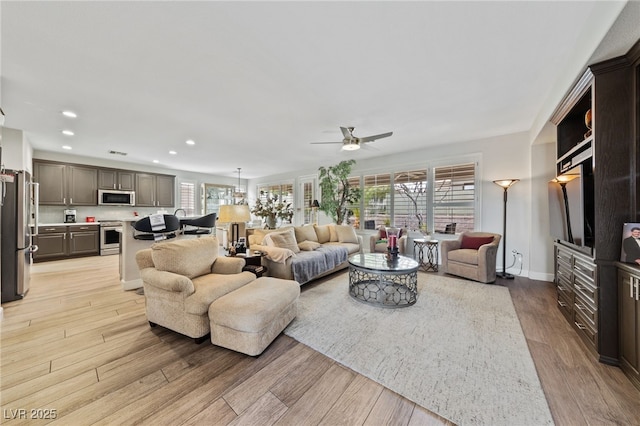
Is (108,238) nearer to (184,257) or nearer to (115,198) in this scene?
(115,198)

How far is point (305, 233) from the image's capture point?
470 cm

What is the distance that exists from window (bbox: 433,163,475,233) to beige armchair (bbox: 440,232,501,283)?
0.57m

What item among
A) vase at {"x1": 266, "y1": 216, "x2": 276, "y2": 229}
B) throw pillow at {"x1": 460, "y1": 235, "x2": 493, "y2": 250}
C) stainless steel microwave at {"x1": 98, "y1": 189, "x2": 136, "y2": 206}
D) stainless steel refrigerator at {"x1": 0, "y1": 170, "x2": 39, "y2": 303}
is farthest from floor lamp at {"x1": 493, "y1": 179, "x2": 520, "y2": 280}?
stainless steel microwave at {"x1": 98, "y1": 189, "x2": 136, "y2": 206}

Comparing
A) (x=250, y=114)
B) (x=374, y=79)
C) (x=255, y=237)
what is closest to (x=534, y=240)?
(x=374, y=79)

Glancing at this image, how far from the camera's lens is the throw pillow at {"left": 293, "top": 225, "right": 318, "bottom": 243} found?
4.56 m

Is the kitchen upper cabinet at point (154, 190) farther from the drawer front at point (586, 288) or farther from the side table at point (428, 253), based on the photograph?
the drawer front at point (586, 288)

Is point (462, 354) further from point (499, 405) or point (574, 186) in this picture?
point (574, 186)

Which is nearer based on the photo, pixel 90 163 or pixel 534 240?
pixel 534 240

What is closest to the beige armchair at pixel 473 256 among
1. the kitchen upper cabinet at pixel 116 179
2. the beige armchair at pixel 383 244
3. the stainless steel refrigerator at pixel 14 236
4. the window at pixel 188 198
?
the beige armchair at pixel 383 244

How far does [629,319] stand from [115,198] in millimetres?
→ 9384

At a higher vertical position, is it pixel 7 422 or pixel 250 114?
pixel 250 114

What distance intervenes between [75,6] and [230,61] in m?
1.04

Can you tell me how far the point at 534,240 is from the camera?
4.07 m

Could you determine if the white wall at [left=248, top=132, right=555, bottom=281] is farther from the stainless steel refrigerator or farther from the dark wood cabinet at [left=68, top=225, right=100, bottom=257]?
the dark wood cabinet at [left=68, top=225, right=100, bottom=257]
